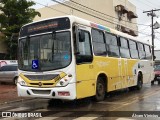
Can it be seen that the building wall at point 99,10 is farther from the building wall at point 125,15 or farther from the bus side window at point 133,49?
the bus side window at point 133,49

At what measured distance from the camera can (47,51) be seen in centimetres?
1101

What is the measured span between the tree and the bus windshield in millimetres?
19286

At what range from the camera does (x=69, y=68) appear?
1063cm

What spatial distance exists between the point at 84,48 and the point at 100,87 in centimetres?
214

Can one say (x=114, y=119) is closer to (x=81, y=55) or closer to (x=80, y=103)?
(x=81, y=55)

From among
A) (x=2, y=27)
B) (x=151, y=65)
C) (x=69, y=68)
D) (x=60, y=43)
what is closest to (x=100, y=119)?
(x=69, y=68)

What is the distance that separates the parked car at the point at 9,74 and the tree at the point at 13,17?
23.6 feet

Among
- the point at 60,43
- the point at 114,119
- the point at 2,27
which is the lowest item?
the point at 114,119

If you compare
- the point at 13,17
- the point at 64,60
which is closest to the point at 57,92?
the point at 64,60

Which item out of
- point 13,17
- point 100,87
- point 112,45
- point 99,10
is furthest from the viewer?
point 99,10

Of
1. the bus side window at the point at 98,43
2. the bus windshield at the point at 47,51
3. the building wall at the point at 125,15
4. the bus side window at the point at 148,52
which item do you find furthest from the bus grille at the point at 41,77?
the building wall at the point at 125,15

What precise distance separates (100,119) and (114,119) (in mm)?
413

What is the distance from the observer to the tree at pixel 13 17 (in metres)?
30.7

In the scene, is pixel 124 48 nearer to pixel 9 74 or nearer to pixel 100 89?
pixel 100 89
